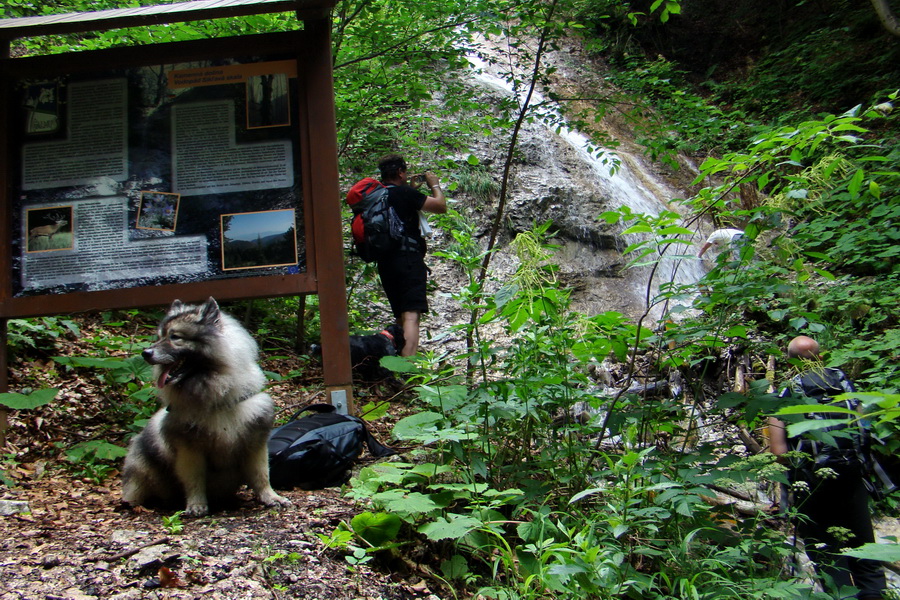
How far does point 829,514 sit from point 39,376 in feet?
19.2

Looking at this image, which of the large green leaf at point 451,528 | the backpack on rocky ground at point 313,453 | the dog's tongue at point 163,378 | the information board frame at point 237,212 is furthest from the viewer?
the information board frame at point 237,212

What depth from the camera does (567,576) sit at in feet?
8.18

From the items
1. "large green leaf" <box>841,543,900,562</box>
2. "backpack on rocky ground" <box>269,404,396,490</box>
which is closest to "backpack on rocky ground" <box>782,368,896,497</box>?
"large green leaf" <box>841,543,900,562</box>

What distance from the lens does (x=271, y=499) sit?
3.24 metres

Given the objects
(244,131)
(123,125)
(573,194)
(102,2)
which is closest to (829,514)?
(244,131)

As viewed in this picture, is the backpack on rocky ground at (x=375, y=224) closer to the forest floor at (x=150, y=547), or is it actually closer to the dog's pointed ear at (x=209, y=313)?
the forest floor at (x=150, y=547)

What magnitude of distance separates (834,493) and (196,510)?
379cm

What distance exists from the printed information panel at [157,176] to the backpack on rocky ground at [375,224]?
58.6 inches

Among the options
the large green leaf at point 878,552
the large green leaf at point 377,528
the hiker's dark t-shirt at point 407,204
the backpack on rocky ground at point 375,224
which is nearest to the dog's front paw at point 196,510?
the large green leaf at point 377,528

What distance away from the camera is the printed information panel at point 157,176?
4059 mm

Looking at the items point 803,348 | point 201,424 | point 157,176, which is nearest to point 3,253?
point 157,176

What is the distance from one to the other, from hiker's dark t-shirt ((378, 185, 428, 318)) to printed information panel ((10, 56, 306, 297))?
1619 millimetres

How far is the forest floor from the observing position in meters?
2.29

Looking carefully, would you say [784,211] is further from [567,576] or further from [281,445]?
[281,445]
